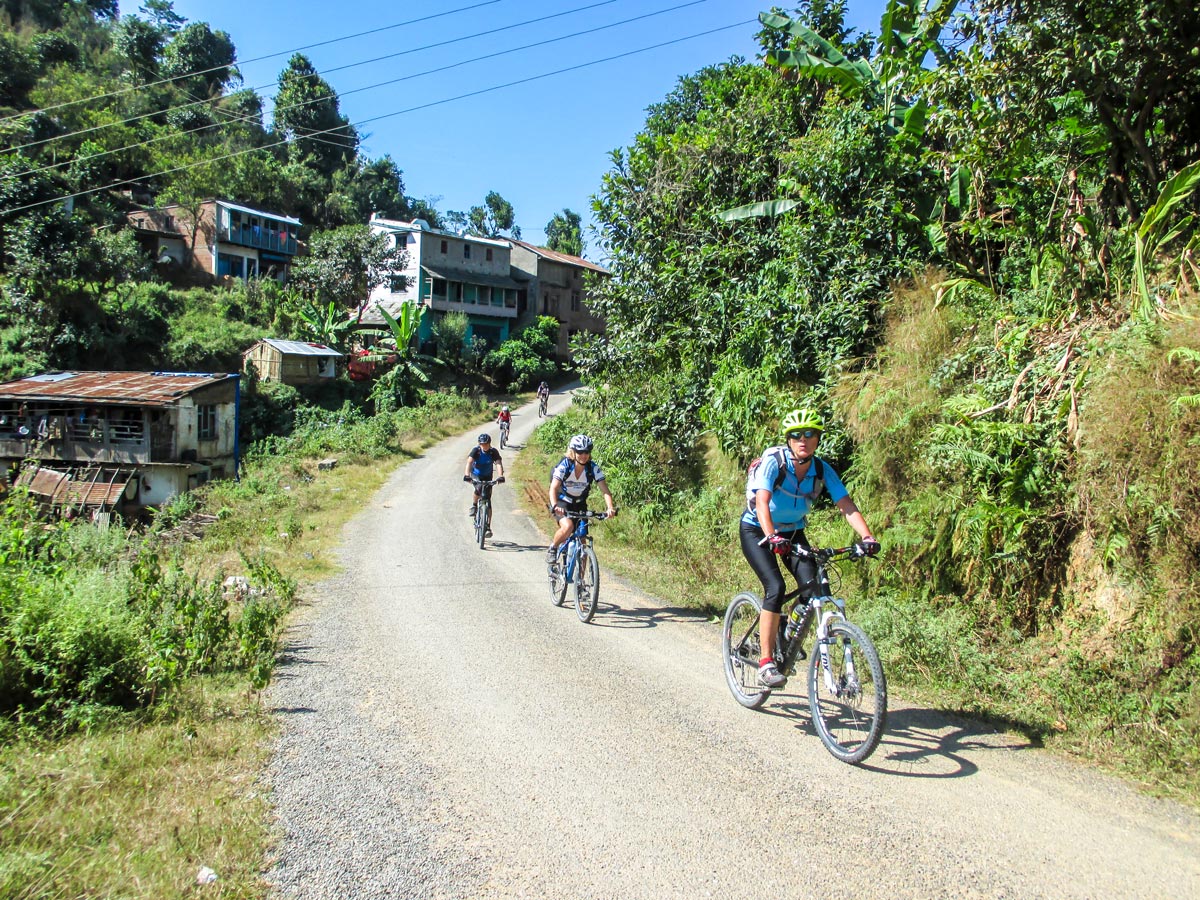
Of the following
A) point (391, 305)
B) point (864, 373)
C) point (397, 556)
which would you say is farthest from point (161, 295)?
point (864, 373)

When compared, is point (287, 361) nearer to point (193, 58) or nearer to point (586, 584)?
point (586, 584)

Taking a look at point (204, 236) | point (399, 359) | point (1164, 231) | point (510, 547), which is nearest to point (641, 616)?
point (510, 547)

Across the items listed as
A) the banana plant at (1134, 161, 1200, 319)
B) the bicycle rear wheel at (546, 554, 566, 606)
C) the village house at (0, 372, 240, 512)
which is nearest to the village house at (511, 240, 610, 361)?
the village house at (0, 372, 240, 512)

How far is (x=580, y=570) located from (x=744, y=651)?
3.19 m

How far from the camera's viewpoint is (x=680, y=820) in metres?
4.25

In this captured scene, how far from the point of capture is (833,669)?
5.12m

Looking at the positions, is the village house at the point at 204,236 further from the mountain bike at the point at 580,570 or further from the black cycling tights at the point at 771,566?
the black cycling tights at the point at 771,566

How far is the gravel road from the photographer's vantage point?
372 centimetres

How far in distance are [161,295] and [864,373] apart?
40.4 metres

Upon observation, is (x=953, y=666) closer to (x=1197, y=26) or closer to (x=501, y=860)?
(x=501, y=860)

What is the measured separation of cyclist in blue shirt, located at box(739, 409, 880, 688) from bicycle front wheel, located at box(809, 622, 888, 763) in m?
0.43

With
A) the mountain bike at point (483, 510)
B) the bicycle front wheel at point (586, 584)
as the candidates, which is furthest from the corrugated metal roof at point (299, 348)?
the bicycle front wheel at point (586, 584)

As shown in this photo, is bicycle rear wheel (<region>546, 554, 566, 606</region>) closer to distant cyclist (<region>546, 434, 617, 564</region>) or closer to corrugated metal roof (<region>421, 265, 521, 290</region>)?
distant cyclist (<region>546, 434, 617, 564</region>)

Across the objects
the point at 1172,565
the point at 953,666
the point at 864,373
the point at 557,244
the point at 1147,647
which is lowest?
the point at 953,666
